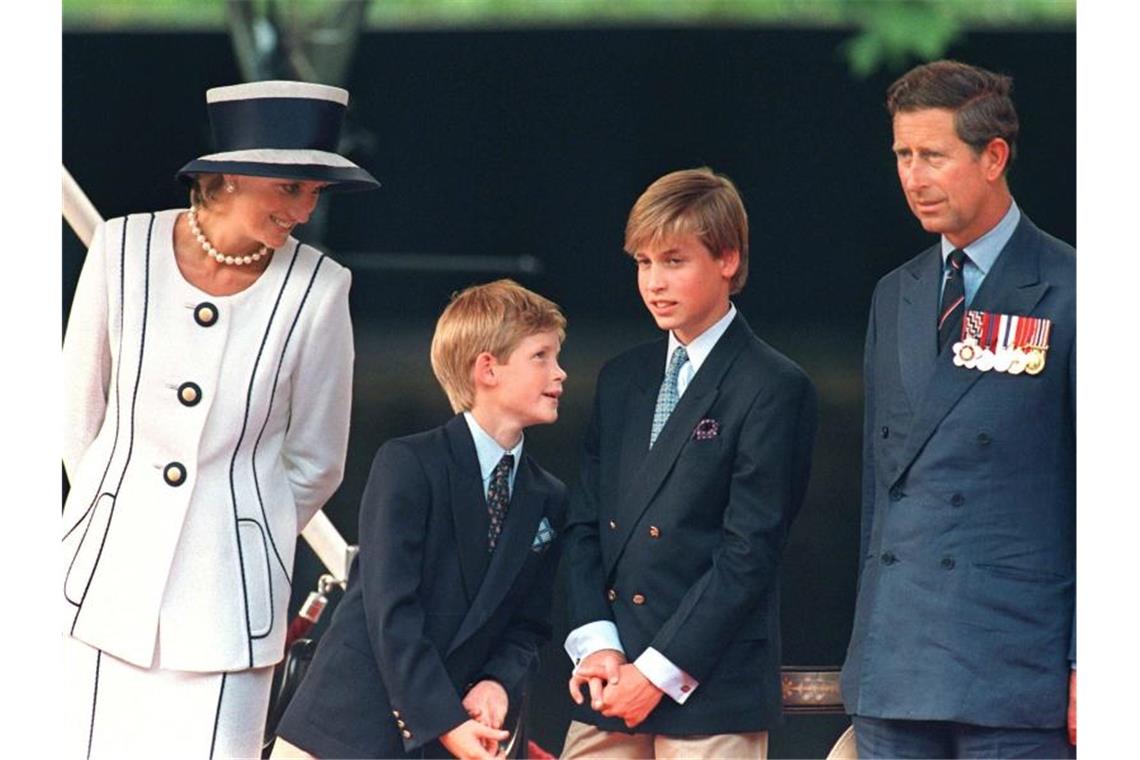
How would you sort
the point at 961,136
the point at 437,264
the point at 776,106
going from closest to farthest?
the point at 961,136, the point at 776,106, the point at 437,264

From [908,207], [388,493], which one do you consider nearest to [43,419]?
[388,493]

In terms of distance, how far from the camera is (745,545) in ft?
15.7

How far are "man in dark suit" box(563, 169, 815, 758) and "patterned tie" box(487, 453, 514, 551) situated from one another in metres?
0.15

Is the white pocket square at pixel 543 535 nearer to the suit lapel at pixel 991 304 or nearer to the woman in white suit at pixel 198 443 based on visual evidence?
the woman in white suit at pixel 198 443

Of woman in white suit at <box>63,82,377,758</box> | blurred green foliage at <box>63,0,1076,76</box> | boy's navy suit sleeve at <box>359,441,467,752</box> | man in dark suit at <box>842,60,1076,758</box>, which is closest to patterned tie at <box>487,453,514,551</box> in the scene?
boy's navy suit sleeve at <box>359,441,467,752</box>

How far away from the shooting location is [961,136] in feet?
15.6

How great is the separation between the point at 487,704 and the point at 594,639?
247 millimetres

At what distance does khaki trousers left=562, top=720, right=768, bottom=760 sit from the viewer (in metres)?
4.82

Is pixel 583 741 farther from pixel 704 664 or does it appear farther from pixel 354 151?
pixel 354 151

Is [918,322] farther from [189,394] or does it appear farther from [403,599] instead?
[189,394]

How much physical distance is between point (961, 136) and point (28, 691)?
2123 mm

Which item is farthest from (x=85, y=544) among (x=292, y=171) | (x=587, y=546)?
(x=587, y=546)

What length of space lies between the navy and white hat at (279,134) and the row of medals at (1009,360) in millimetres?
1256

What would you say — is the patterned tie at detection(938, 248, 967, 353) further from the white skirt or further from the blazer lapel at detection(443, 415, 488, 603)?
the white skirt
